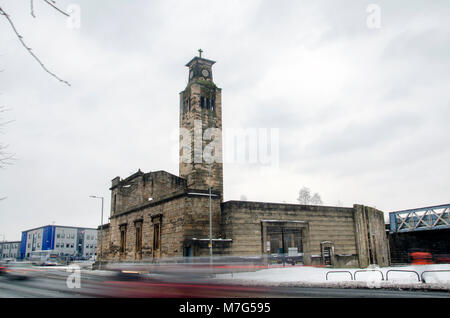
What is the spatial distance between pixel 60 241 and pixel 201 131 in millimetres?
72006

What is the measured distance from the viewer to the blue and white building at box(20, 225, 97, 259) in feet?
285

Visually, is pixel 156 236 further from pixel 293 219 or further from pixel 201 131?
pixel 293 219

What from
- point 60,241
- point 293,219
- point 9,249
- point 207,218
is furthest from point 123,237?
point 9,249

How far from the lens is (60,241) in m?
88.4

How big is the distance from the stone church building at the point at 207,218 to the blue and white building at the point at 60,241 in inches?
2154

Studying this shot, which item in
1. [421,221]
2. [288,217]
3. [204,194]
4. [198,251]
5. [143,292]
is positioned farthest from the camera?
[421,221]

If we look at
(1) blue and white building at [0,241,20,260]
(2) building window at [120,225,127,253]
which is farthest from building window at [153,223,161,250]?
(1) blue and white building at [0,241,20,260]

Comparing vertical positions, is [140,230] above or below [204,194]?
below

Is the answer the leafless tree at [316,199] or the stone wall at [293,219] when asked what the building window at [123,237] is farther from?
the leafless tree at [316,199]

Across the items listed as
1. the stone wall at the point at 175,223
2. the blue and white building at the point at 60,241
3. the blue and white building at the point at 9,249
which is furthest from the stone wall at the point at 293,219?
the blue and white building at the point at 9,249


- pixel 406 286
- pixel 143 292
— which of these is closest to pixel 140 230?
pixel 406 286
